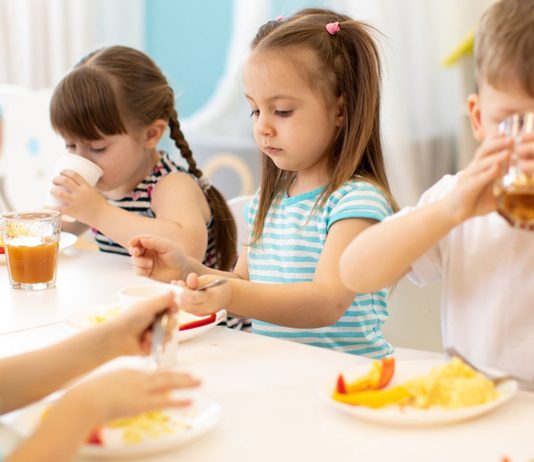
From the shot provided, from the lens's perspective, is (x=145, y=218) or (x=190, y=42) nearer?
(x=145, y=218)

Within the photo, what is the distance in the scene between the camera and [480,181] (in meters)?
0.92

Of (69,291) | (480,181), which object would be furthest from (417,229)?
(69,291)

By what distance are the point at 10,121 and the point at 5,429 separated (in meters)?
2.13

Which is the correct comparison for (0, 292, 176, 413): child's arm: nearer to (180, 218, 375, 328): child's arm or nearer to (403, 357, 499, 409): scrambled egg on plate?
(403, 357, 499, 409): scrambled egg on plate

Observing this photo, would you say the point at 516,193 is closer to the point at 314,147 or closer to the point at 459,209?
the point at 459,209

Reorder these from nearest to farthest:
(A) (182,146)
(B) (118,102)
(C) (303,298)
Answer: (C) (303,298), (B) (118,102), (A) (182,146)

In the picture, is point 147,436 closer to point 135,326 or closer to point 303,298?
point 135,326

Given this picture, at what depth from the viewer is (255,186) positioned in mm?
2984

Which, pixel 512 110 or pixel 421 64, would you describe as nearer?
pixel 512 110

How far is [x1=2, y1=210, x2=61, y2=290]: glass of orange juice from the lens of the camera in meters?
1.44

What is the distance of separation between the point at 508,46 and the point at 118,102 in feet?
3.45

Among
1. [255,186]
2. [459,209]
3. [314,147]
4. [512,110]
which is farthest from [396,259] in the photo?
[255,186]

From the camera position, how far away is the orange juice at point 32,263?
4.70ft

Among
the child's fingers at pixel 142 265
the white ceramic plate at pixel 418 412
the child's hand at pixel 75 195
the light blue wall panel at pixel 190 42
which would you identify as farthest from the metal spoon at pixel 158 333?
the light blue wall panel at pixel 190 42
